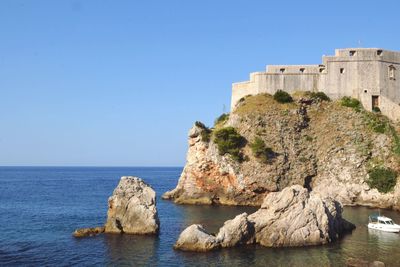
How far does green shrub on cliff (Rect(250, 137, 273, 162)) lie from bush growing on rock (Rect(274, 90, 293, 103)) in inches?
291

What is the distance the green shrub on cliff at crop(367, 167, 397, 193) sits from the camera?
55.9 metres

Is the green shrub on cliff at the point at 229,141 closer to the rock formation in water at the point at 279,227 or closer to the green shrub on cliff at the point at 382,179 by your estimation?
the green shrub on cliff at the point at 382,179

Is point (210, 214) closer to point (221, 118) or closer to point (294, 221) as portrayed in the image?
point (294, 221)

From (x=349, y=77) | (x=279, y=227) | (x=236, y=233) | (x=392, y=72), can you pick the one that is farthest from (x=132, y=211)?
(x=392, y=72)

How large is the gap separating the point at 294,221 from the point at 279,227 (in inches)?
50.2

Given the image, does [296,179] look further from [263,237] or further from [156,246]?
[156,246]

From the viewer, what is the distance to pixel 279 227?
1394 inches

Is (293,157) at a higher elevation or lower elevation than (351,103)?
lower

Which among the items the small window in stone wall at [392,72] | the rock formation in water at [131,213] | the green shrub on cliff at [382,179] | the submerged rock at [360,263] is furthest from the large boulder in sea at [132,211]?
the small window in stone wall at [392,72]

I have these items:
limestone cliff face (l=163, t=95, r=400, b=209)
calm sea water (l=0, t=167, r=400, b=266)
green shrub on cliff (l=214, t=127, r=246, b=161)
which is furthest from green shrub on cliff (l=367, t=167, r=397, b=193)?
green shrub on cliff (l=214, t=127, r=246, b=161)

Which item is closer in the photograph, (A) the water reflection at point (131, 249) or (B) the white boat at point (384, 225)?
(A) the water reflection at point (131, 249)

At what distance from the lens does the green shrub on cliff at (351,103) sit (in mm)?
63781

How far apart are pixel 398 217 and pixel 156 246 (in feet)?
88.5

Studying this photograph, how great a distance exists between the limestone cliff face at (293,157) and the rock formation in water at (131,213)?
21832 millimetres
